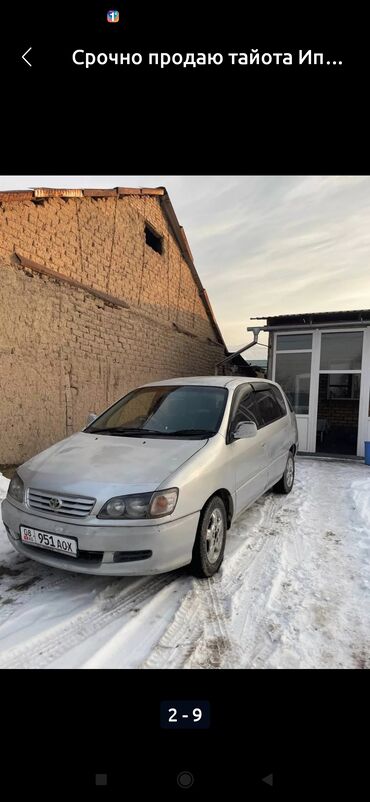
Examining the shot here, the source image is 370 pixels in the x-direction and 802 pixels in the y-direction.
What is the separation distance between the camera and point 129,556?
2.40m

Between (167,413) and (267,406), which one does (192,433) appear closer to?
(167,413)

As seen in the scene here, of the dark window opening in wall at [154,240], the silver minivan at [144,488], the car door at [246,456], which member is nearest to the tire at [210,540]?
the silver minivan at [144,488]

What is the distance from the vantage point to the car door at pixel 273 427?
432cm

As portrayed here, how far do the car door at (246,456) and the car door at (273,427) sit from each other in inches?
6.3

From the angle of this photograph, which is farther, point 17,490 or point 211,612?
point 17,490

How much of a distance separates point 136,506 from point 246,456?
4.88 feet

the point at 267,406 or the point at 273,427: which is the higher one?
the point at 267,406
